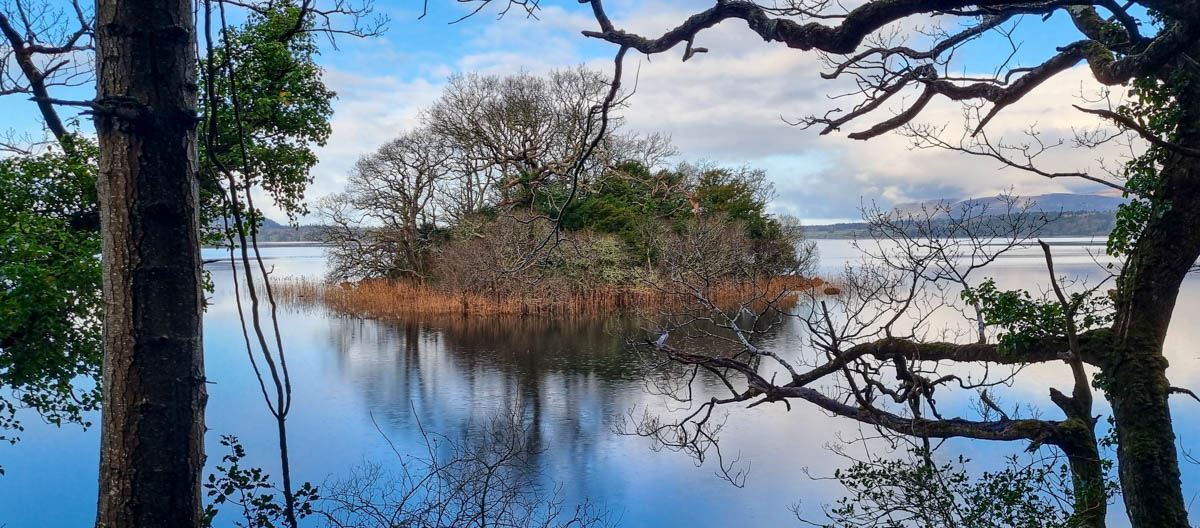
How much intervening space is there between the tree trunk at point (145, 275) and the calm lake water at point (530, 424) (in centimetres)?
445

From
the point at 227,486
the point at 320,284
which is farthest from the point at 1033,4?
the point at 320,284

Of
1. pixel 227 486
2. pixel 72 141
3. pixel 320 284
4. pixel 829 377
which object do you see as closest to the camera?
pixel 227 486

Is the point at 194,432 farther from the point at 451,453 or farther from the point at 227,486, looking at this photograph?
the point at 451,453

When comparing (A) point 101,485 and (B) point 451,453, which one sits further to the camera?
(B) point 451,453

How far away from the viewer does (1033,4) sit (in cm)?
204

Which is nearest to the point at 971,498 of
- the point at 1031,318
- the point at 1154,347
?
the point at 1031,318

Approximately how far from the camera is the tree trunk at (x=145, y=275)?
1069mm

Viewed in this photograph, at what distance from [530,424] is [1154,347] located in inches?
272

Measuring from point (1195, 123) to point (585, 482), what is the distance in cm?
593

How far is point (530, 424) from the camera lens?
9898mm

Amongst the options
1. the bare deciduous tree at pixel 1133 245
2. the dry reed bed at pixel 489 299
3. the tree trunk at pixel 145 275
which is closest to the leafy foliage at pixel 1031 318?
the bare deciduous tree at pixel 1133 245

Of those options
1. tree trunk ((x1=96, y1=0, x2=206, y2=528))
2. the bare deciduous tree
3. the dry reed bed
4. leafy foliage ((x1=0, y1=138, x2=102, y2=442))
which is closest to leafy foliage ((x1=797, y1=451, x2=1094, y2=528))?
the bare deciduous tree

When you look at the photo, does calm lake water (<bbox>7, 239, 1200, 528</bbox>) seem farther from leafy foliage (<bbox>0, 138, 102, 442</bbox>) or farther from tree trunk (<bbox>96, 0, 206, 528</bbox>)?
tree trunk (<bbox>96, 0, 206, 528</bbox>)

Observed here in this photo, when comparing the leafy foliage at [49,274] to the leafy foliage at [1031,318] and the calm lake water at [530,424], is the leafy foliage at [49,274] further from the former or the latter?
the leafy foliage at [1031,318]
